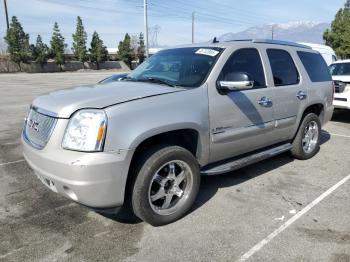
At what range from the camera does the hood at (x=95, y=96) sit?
10.5 ft

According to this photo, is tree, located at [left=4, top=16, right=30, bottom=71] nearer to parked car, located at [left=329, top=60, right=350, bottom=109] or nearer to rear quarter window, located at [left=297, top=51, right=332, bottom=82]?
parked car, located at [left=329, top=60, right=350, bottom=109]

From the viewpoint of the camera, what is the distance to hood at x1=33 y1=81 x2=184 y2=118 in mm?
3206

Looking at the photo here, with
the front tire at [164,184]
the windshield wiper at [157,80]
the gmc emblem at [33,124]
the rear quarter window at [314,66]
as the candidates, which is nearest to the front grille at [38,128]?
the gmc emblem at [33,124]

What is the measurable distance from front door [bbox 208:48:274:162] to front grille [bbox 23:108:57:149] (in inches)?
65.9

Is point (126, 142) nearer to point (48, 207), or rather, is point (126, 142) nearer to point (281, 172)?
point (48, 207)

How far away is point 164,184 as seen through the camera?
3660mm

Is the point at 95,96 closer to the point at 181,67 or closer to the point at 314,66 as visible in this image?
the point at 181,67

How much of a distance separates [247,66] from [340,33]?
44600 millimetres

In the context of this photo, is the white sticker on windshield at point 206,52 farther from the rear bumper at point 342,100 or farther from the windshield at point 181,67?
the rear bumper at point 342,100

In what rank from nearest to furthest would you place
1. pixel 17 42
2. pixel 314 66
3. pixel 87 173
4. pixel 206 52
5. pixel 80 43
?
pixel 87 173 < pixel 206 52 < pixel 314 66 < pixel 17 42 < pixel 80 43

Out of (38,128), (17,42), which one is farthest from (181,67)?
(17,42)

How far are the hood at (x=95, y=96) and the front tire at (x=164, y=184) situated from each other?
0.58m

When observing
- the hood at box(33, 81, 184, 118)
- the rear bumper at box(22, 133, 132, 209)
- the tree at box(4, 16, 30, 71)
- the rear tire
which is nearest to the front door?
the hood at box(33, 81, 184, 118)

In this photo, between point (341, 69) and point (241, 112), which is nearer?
point (241, 112)
